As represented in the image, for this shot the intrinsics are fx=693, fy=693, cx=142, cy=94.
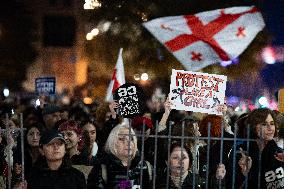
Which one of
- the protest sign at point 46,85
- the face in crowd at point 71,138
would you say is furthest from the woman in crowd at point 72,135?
the protest sign at point 46,85

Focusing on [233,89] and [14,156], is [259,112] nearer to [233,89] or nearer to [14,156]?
[14,156]

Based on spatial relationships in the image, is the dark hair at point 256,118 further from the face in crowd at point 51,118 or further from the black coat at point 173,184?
the face in crowd at point 51,118

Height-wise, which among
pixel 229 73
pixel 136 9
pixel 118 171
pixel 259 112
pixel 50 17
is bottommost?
pixel 118 171

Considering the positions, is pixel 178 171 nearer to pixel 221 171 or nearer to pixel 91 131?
pixel 221 171

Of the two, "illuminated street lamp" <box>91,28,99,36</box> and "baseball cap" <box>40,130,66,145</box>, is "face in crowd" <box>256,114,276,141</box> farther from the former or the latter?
"illuminated street lamp" <box>91,28,99,36</box>

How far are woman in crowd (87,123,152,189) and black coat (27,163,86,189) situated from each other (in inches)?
24.3

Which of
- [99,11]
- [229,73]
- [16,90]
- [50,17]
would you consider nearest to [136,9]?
[99,11]

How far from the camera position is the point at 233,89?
33.3 metres

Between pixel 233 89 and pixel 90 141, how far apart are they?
80.6ft

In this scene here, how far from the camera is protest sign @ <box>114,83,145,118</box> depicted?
29.5 ft

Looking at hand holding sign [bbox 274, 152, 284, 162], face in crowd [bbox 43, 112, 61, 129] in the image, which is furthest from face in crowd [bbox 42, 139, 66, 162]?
face in crowd [bbox 43, 112, 61, 129]

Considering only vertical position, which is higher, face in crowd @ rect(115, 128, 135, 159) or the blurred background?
the blurred background

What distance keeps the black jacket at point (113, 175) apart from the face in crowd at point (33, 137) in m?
1.85

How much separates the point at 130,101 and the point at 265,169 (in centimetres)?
224
